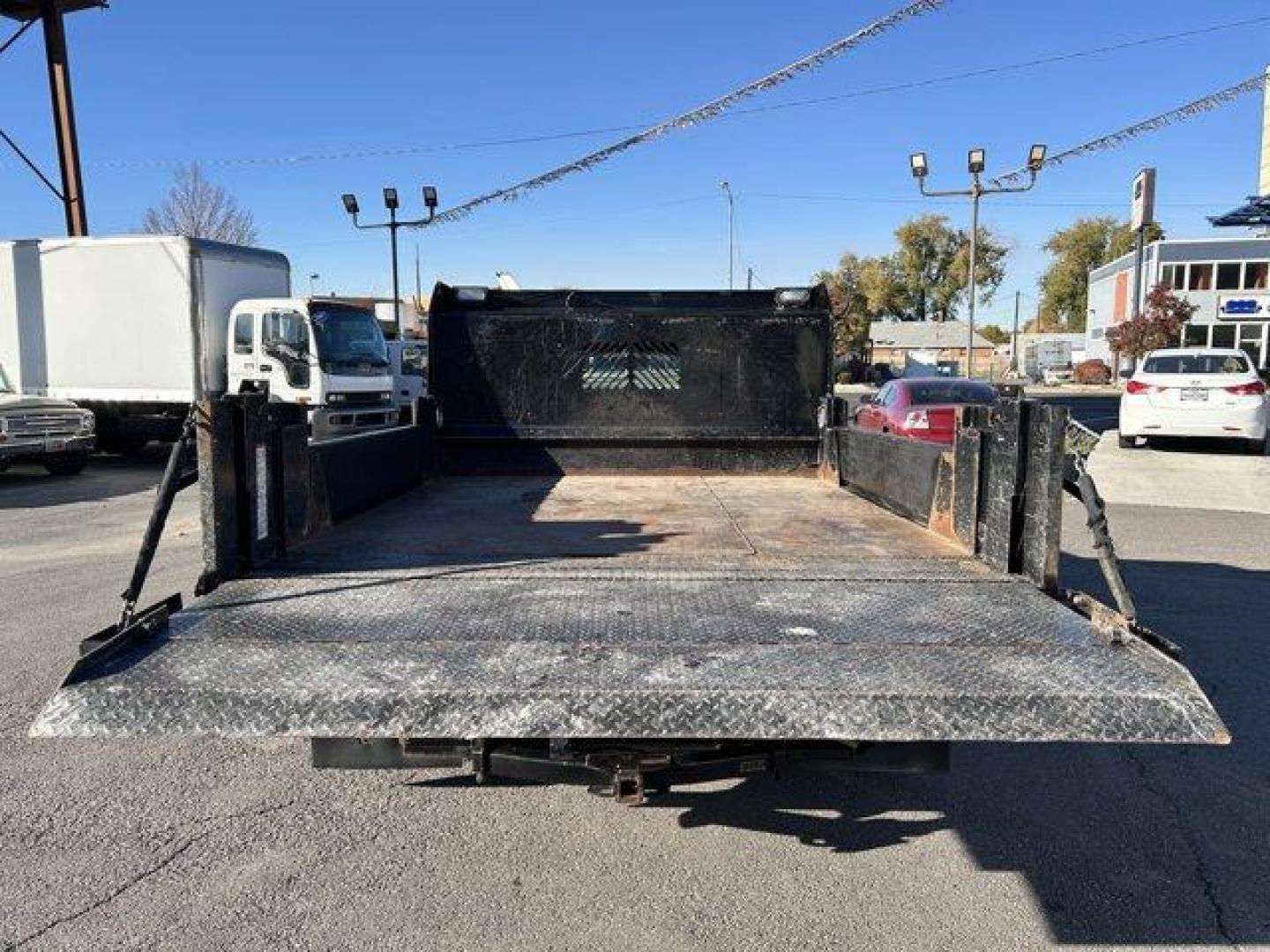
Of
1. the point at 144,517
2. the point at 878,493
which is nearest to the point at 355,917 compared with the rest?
the point at 878,493

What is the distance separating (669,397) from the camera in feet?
20.1

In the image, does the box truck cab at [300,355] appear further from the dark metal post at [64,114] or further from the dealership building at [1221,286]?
the dealership building at [1221,286]

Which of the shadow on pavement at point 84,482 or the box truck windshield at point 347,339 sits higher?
the box truck windshield at point 347,339

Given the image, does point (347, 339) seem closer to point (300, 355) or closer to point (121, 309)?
point (300, 355)

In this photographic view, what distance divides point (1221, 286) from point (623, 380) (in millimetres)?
53194

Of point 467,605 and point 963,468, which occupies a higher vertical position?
point 963,468

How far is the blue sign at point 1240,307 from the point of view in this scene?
47469 millimetres

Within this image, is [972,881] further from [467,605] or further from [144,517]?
[144,517]

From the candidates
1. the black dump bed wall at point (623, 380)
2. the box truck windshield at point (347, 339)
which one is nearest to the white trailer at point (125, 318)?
the box truck windshield at point (347, 339)

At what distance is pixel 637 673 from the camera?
2361 millimetres

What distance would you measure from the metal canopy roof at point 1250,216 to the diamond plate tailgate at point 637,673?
51.1 metres

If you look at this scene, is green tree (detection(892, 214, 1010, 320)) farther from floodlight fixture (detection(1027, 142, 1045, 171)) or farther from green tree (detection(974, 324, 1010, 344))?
floodlight fixture (detection(1027, 142, 1045, 171))

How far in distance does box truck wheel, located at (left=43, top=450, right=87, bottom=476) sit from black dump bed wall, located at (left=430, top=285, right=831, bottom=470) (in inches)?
456

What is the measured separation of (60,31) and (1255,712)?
24.4m
